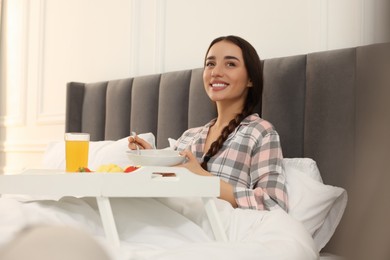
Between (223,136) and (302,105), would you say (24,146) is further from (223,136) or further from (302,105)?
(302,105)

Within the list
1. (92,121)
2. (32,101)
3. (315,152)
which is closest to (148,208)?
(315,152)

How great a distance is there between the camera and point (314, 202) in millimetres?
1350

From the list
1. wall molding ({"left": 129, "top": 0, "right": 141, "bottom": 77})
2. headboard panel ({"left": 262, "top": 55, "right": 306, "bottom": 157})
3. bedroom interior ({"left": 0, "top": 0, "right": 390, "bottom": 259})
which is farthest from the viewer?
wall molding ({"left": 129, "top": 0, "right": 141, "bottom": 77})

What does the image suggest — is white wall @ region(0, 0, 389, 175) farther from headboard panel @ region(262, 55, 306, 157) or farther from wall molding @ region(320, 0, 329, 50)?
headboard panel @ region(262, 55, 306, 157)

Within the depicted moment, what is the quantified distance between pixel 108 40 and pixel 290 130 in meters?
1.54

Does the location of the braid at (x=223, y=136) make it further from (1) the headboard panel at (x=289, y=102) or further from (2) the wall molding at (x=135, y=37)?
(2) the wall molding at (x=135, y=37)

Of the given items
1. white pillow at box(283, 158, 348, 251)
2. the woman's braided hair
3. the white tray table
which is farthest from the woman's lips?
the white tray table

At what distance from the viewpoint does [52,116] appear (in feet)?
10.4

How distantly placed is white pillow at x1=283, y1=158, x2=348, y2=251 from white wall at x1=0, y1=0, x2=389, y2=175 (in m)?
0.44

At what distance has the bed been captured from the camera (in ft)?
3.34

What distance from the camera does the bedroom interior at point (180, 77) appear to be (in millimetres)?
133

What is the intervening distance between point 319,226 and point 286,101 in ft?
1.61

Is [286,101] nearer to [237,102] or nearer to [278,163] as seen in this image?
[237,102]

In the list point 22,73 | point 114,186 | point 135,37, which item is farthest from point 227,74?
point 22,73
